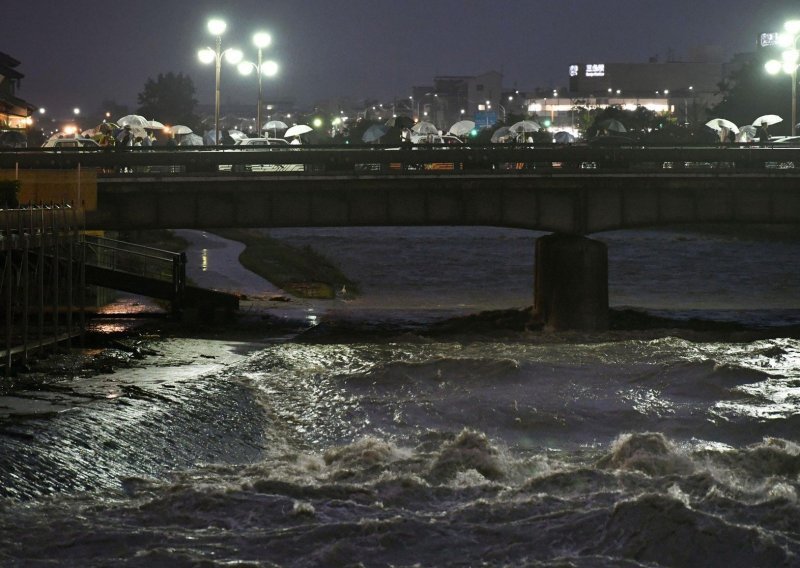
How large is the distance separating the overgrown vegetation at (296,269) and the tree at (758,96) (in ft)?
201

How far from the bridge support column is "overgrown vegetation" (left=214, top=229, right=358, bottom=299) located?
1523 cm

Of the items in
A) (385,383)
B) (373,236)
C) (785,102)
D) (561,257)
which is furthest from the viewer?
(785,102)

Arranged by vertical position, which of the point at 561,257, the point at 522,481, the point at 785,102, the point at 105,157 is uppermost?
the point at 785,102

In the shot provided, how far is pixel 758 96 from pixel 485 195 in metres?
90.3

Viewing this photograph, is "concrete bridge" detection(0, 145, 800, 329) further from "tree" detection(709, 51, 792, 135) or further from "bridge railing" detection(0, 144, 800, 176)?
"tree" detection(709, 51, 792, 135)

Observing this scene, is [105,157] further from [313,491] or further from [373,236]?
[373,236]

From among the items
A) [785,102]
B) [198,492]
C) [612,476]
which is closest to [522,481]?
[612,476]

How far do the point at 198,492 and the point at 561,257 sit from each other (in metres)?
28.8

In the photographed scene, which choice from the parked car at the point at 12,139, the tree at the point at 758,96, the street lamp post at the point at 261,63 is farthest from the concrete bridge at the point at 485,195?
the tree at the point at 758,96

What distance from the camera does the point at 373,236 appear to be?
4277 inches

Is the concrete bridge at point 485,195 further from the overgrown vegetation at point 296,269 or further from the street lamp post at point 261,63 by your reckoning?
the overgrown vegetation at point 296,269

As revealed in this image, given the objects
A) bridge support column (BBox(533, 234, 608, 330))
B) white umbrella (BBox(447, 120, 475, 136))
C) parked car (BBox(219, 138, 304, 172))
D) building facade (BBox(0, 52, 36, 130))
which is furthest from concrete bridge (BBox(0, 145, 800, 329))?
building facade (BBox(0, 52, 36, 130))

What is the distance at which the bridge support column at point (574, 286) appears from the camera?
45.6 meters

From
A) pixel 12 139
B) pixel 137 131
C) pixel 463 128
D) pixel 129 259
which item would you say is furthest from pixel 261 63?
pixel 463 128
